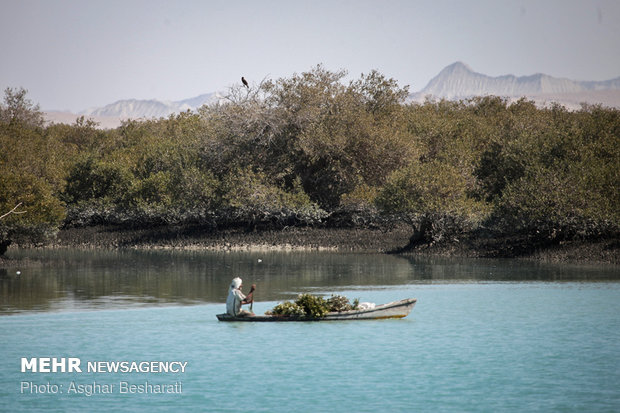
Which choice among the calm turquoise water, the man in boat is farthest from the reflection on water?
the man in boat

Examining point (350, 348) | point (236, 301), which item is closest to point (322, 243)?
point (236, 301)

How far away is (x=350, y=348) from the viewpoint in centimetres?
2695

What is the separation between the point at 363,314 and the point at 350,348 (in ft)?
9.15

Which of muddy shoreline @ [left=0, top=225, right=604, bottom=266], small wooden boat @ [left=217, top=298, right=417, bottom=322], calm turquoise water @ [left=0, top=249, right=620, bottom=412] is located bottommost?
calm turquoise water @ [left=0, top=249, right=620, bottom=412]

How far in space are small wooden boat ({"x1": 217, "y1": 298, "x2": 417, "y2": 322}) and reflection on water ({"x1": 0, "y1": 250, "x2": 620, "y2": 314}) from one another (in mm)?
7747

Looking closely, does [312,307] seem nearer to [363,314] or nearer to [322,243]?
[363,314]

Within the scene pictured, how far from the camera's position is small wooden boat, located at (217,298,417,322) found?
29409 millimetres

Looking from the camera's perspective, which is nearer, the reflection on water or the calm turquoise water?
the calm turquoise water

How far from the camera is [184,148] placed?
3130 inches

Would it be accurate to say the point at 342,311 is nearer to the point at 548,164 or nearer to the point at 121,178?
the point at 548,164

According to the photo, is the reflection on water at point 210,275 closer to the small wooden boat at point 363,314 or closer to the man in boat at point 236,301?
the man in boat at point 236,301

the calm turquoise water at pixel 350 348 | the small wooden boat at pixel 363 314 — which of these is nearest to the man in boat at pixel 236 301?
the small wooden boat at pixel 363 314

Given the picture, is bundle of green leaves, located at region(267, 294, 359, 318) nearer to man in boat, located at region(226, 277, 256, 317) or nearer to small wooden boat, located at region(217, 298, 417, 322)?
small wooden boat, located at region(217, 298, 417, 322)

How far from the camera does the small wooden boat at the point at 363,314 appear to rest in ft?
96.5
